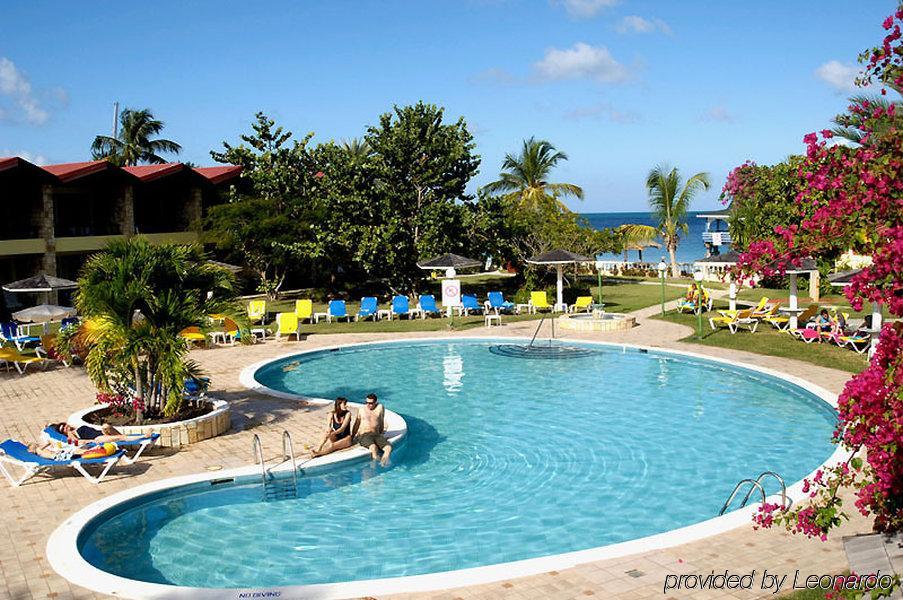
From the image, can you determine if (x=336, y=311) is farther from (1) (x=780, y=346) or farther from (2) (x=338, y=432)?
(2) (x=338, y=432)

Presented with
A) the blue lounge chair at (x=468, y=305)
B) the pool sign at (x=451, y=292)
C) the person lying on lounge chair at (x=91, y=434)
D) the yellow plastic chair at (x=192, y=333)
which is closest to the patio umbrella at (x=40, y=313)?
the person lying on lounge chair at (x=91, y=434)

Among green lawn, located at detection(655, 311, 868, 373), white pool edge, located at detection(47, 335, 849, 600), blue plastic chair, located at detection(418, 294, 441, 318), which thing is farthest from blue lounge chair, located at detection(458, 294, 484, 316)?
white pool edge, located at detection(47, 335, 849, 600)

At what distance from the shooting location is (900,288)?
479 cm

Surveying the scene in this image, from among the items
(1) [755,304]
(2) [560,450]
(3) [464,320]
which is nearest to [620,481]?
(2) [560,450]

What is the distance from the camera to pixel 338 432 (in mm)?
12172

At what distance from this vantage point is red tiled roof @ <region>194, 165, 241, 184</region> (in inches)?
1441

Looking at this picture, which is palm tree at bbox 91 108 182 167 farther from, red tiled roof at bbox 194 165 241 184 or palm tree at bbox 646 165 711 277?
palm tree at bbox 646 165 711 277

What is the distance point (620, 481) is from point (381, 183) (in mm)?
21328

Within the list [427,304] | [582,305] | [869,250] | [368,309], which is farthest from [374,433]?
[582,305]

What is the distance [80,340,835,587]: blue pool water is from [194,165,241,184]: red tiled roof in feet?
67.9

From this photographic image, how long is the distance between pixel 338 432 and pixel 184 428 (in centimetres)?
247

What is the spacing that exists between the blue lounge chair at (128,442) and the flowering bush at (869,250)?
892 centimetres

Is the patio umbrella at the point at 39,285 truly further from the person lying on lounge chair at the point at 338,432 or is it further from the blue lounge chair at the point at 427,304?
the person lying on lounge chair at the point at 338,432

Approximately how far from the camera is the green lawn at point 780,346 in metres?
18.2
